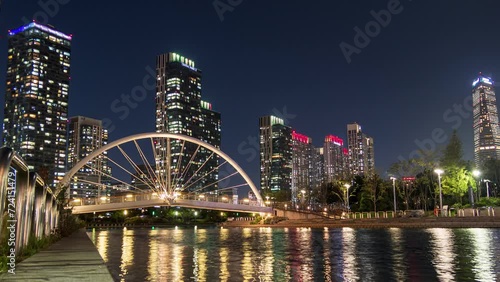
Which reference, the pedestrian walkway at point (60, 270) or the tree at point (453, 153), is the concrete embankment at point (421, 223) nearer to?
the tree at point (453, 153)

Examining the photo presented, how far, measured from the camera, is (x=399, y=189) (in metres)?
89.8

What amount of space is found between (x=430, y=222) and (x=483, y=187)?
221 ft

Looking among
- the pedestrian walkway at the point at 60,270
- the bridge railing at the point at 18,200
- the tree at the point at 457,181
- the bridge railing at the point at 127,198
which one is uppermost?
the tree at the point at 457,181

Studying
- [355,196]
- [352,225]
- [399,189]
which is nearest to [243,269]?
[352,225]

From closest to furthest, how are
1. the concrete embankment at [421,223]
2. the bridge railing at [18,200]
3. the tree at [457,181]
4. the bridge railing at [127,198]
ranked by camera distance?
the bridge railing at [18,200] → the concrete embankment at [421,223] → the tree at [457,181] → the bridge railing at [127,198]

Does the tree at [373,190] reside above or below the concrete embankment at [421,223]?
above

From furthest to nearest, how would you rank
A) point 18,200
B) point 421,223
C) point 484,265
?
point 421,223
point 484,265
point 18,200

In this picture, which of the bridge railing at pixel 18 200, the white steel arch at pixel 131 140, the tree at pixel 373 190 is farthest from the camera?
the tree at pixel 373 190

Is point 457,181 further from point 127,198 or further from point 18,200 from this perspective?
point 18,200

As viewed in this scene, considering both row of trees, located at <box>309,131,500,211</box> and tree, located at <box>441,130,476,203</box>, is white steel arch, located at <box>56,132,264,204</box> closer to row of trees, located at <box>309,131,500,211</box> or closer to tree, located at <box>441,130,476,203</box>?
row of trees, located at <box>309,131,500,211</box>

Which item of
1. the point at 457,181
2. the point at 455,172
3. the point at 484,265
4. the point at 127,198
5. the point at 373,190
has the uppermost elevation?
the point at 455,172

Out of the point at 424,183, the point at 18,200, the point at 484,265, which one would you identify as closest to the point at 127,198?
the point at 424,183

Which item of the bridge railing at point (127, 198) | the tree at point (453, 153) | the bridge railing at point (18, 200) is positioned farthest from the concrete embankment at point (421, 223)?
the bridge railing at point (18, 200)

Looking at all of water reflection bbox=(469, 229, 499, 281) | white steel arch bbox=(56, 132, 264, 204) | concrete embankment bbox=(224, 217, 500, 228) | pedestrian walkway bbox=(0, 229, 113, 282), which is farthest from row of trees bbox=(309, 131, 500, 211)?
pedestrian walkway bbox=(0, 229, 113, 282)
